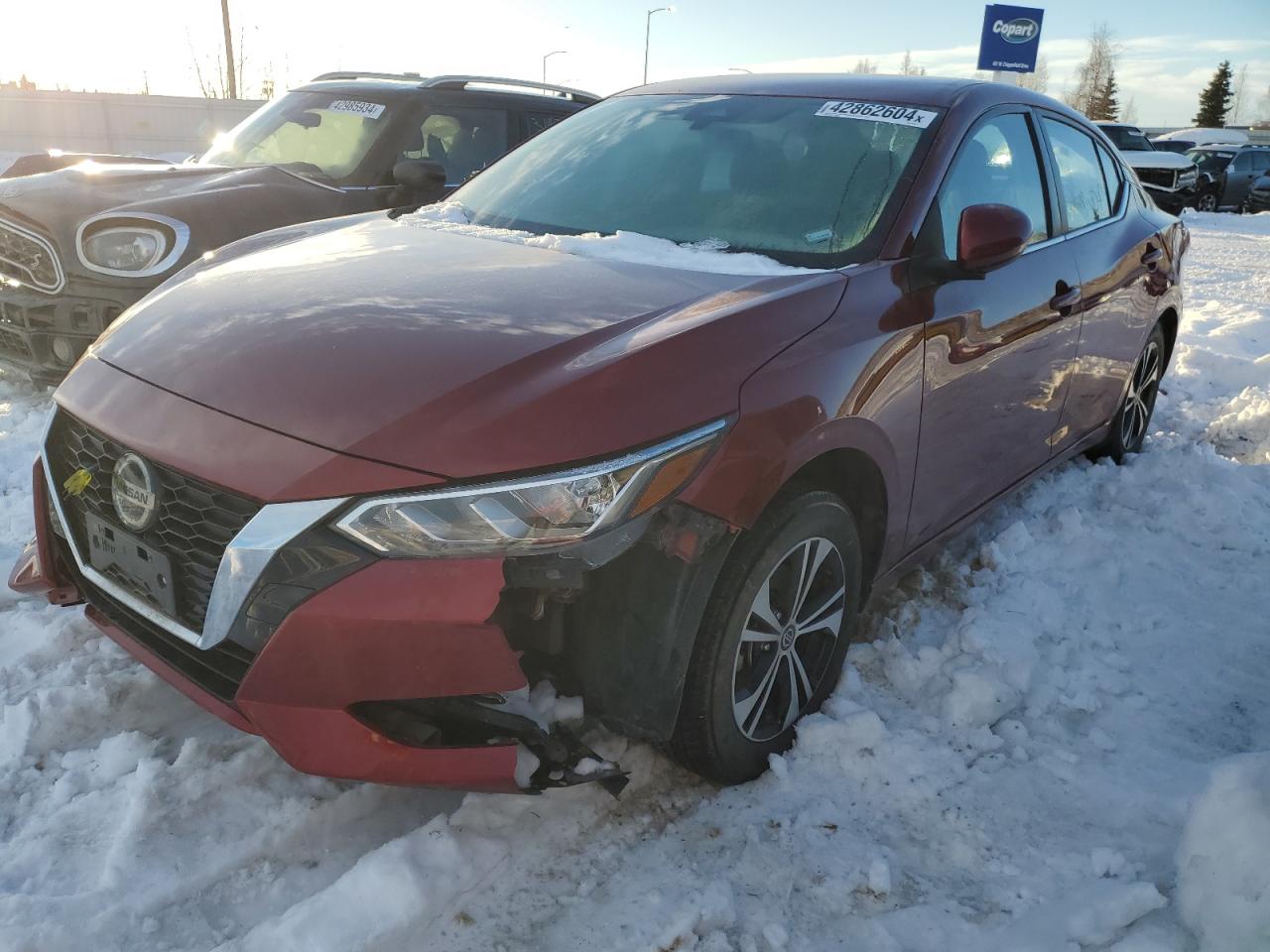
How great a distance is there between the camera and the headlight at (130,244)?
4.51 m

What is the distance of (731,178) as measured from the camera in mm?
3025

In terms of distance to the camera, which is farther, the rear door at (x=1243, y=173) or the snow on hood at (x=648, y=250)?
the rear door at (x=1243, y=173)

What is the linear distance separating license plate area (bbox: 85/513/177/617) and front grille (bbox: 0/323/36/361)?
9.71 ft

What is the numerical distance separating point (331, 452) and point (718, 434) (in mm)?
751

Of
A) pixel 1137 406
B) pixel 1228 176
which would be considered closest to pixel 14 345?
pixel 1137 406

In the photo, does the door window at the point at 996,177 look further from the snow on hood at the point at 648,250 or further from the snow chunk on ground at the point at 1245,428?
the snow chunk on ground at the point at 1245,428

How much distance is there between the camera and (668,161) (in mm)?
3195

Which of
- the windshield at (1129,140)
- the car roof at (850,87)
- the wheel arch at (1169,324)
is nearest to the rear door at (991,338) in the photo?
the car roof at (850,87)

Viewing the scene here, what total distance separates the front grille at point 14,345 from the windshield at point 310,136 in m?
1.63

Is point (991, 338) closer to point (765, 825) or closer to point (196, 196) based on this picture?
point (765, 825)

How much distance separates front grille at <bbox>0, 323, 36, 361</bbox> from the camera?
4.67 metres

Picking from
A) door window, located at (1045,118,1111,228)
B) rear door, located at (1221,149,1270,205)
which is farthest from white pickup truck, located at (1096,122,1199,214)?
door window, located at (1045,118,1111,228)

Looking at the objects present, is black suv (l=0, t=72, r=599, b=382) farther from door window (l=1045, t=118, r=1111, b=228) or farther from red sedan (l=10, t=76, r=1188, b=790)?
door window (l=1045, t=118, r=1111, b=228)

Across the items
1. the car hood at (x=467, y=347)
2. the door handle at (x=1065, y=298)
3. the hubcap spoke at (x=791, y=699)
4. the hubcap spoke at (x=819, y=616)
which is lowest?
the hubcap spoke at (x=791, y=699)
